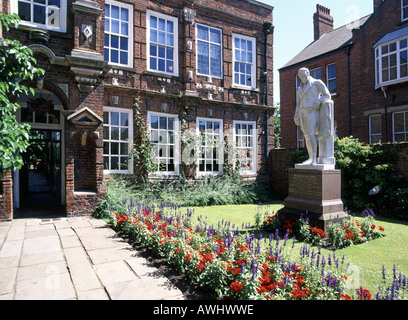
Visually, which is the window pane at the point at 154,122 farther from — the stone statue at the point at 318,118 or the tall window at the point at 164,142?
the stone statue at the point at 318,118

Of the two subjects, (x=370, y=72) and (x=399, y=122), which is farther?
(x=370, y=72)

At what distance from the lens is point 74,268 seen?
397 cm

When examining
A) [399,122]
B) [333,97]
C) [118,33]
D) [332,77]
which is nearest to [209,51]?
[118,33]

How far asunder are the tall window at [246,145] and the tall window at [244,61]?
7.00 feet

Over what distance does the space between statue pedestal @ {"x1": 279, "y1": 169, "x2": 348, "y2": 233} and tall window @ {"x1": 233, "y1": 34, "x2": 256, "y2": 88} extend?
798cm

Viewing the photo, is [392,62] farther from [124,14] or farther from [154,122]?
[124,14]

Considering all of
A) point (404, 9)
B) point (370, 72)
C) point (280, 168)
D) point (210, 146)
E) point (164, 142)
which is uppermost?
point (404, 9)

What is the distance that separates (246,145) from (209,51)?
4.84m

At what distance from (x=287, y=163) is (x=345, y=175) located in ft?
9.81

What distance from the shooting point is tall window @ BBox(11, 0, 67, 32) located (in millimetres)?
7727

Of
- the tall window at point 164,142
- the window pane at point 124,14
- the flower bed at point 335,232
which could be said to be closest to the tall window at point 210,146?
the tall window at point 164,142

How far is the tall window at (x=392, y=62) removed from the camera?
13.7m

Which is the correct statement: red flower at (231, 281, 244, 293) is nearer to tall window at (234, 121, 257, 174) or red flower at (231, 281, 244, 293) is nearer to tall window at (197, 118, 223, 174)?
tall window at (197, 118, 223, 174)
